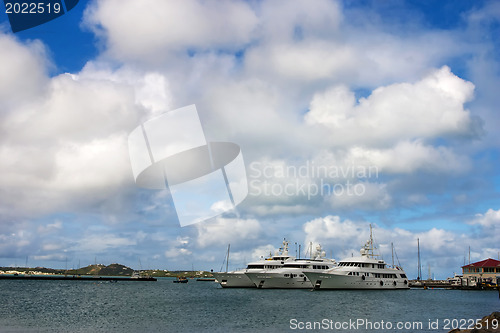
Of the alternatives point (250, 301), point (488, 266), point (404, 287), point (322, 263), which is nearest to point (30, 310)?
point (250, 301)

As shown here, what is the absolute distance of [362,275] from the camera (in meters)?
89.1

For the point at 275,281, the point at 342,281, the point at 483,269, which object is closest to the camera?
the point at 342,281

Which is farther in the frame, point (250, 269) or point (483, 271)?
point (483, 271)

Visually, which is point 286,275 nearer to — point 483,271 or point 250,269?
point 250,269

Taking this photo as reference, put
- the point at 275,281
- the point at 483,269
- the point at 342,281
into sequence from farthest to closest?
the point at 483,269 < the point at 275,281 < the point at 342,281

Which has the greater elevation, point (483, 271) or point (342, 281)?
point (483, 271)

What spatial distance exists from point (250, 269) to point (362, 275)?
2312 centimetres

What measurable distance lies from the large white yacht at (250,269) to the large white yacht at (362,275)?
1213 centimetres

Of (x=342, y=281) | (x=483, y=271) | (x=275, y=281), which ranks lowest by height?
(x=275, y=281)

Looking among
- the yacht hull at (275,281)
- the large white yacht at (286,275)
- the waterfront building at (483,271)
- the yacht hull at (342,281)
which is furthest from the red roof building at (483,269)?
the yacht hull at (275,281)

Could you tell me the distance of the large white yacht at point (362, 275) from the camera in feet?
281

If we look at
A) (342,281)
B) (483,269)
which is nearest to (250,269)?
(342,281)

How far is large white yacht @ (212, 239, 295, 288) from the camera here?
3792 inches

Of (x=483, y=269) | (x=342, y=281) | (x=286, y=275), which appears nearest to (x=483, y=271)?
(x=483, y=269)
